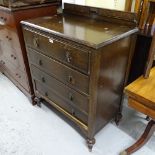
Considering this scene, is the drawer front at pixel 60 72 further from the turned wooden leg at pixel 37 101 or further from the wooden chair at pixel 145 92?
the turned wooden leg at pixel 37 101

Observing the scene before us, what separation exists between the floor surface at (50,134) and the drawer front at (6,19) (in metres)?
0.83

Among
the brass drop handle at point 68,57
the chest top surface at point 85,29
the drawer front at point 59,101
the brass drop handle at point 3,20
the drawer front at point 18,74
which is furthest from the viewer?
the drawer front at point 18,74

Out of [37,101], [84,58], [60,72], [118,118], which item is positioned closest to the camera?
[84,58]

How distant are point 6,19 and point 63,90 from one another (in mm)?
779

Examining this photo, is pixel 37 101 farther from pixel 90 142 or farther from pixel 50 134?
pixel 90 142

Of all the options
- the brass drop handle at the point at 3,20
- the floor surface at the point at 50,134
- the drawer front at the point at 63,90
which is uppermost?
the brass drop handle at the point at 3,20

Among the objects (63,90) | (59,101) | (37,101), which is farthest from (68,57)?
(37,101)

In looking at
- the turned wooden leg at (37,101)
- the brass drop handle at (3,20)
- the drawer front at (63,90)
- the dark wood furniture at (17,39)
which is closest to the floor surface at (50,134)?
the turned wooden leg at (37,101)

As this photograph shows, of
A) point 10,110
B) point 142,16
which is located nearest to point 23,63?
point 10,110

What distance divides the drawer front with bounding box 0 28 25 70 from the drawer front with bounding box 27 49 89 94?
16 centimetres

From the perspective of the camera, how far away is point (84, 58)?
1008 millimetres

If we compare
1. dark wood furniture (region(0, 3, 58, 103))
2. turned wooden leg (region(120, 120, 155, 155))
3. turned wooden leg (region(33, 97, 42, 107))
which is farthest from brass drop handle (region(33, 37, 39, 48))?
turned wooden leg (region(120, 120, 155, 155))

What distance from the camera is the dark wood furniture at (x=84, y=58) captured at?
1023mm

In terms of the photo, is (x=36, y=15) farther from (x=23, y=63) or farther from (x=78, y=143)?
(x=78, y=143)
